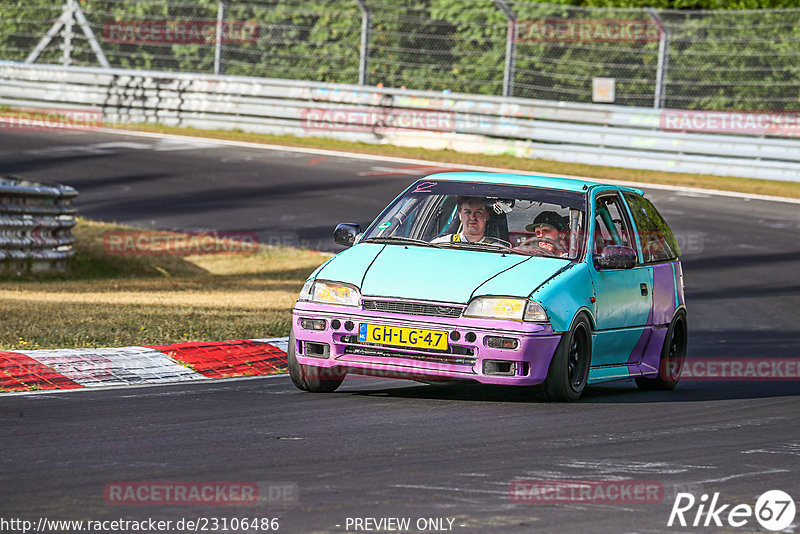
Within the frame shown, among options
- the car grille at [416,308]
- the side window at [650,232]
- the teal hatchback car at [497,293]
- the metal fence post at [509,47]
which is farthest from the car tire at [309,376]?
the metal fence post at [509,47]

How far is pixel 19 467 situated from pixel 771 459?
11.8ft

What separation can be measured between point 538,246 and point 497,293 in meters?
0.98

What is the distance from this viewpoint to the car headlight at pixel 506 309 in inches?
314

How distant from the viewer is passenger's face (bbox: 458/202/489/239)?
29.7 feet

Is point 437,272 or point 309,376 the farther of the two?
point 309,376

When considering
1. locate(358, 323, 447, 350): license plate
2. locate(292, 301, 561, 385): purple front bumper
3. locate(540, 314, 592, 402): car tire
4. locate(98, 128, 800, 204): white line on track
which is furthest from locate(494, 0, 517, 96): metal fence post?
locate(358, 323, 447, 350): license plate

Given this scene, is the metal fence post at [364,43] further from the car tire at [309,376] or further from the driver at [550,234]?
the car tire at [309,376]

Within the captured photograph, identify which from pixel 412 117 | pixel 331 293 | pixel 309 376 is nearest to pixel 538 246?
pixel 331 293

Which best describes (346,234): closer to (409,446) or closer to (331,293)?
(331,293)

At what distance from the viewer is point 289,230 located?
19109 millimetres

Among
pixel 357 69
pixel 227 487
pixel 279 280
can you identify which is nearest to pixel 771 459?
pixel 227 487

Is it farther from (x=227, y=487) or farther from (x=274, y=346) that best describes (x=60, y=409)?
(x=274, y=346)

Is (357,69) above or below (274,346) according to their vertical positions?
above

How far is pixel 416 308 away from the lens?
8000 mm
